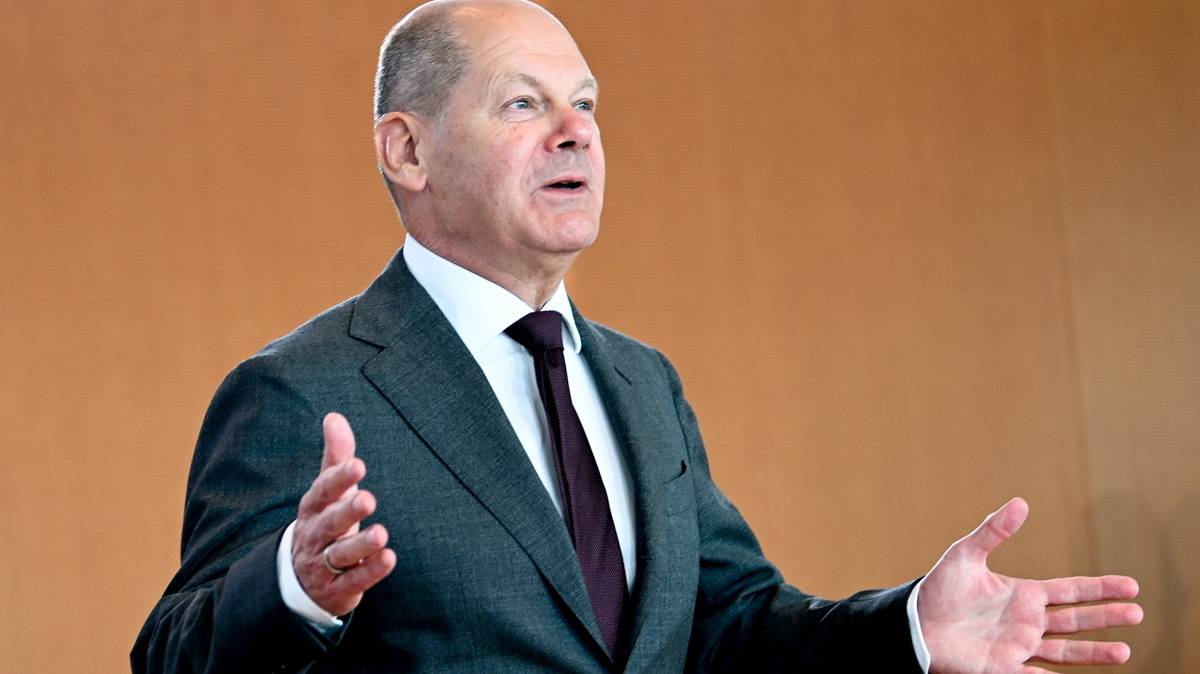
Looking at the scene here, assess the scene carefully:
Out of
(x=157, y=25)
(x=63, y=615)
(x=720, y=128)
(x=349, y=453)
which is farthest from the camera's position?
(x=720, y=128)

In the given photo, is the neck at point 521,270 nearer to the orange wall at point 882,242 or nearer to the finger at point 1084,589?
the finger at point 1084,589

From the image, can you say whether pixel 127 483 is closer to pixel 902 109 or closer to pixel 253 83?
pixel 253 83

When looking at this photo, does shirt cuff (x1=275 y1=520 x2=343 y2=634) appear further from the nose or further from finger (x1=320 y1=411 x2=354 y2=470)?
the nose

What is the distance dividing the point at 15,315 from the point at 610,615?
7.28 feet

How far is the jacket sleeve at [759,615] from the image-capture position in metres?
1.63

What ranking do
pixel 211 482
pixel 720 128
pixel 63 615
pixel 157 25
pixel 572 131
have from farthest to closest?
pixel 720 128
pixel 157 25
pixel 63 615
pixel 572 131
pixel 211 482

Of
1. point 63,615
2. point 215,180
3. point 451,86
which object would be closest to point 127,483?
point 63,615

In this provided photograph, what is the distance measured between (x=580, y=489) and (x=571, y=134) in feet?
1.57

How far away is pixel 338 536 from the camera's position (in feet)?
3.75

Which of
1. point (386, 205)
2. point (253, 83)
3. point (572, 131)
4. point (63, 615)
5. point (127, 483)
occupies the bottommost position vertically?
point (63, 615)

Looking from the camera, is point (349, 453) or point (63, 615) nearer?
point (349, 453)

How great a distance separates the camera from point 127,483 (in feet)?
10.7

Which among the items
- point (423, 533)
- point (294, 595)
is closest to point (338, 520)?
point (294, 595)

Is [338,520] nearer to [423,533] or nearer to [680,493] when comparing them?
[423,533]
